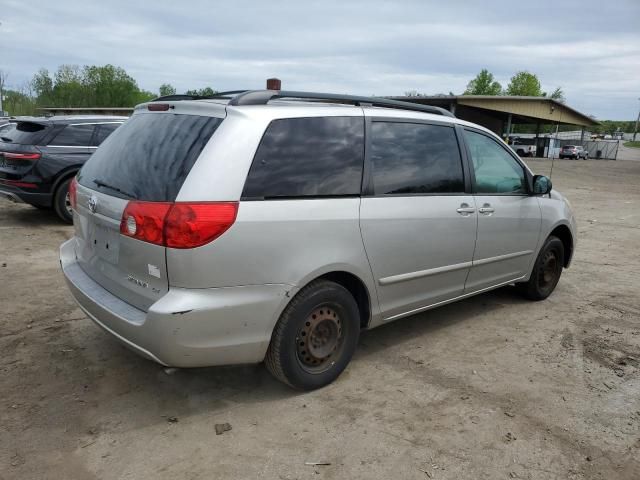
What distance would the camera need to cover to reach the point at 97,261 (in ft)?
10.5

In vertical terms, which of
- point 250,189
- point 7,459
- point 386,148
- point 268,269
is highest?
point 386,148

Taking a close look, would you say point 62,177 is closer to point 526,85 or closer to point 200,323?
point 200,323

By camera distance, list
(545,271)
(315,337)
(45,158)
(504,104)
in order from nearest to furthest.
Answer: (315,337)
(545,271)
(45,158)
(504,104)

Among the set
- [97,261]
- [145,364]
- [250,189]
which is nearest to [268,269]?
[250,189]

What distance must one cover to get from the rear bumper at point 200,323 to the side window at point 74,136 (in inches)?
241

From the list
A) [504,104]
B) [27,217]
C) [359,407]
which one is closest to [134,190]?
[359,407]

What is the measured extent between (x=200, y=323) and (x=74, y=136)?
22.7 ft

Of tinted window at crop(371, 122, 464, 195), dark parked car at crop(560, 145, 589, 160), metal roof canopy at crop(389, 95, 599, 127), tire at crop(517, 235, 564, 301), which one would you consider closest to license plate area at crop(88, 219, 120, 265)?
tinted window at crop(371, 122, 464, 195)

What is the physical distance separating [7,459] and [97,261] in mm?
Answer: 1156

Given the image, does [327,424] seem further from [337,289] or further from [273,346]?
[337,289]

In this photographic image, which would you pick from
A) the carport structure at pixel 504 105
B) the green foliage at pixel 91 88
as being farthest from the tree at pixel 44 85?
the carport structure at pixel 504 105

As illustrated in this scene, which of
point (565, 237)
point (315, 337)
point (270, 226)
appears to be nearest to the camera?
point (270, 226)

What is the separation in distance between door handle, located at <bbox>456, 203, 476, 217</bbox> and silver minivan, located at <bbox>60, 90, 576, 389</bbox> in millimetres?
18

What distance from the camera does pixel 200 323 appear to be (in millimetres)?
2691
